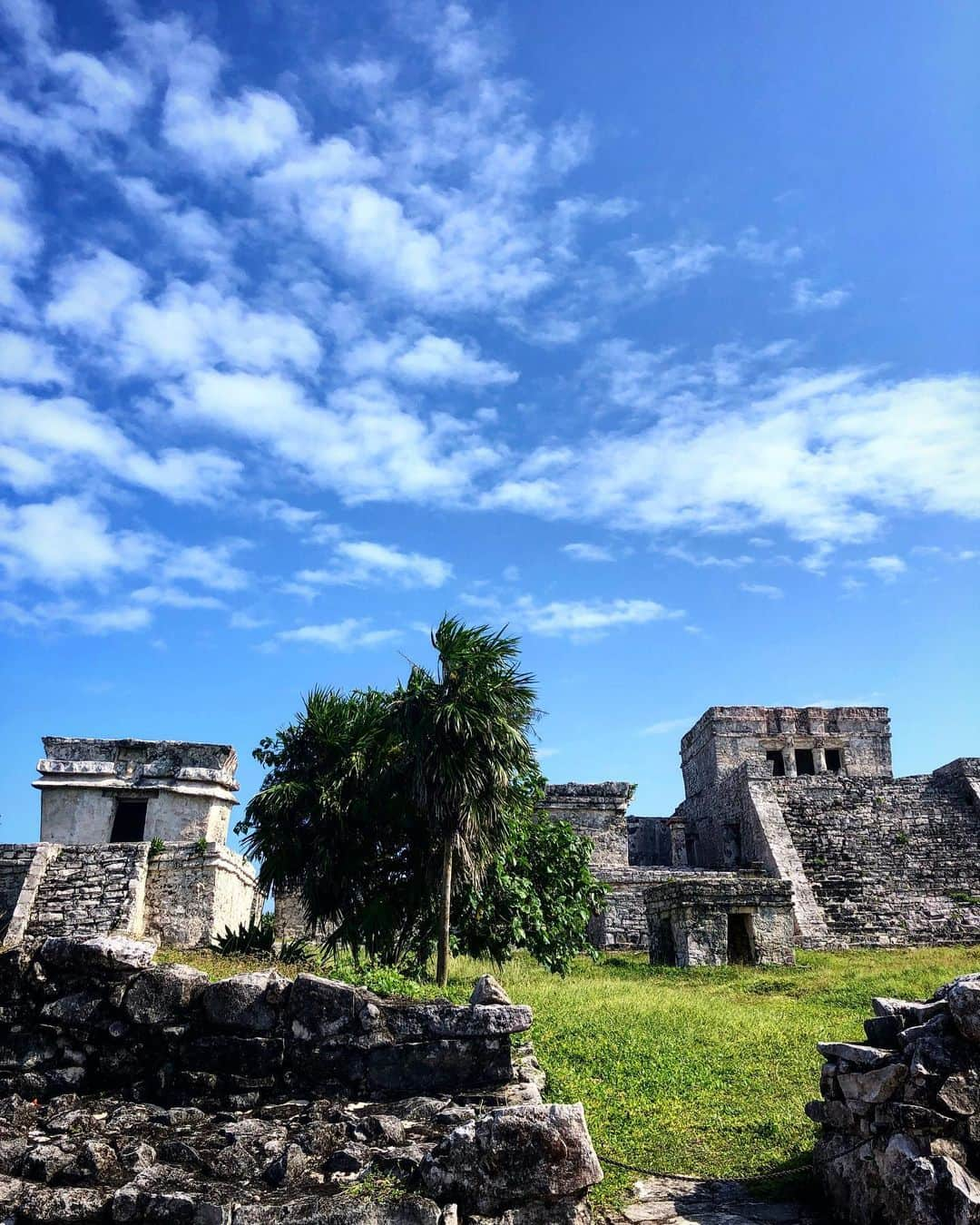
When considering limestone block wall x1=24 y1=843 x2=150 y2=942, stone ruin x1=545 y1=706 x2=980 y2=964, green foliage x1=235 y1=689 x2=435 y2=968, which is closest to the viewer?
green foliage x1=235 y1=689 x2=435 y2=968

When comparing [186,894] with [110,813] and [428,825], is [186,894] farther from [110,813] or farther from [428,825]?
[428,825]

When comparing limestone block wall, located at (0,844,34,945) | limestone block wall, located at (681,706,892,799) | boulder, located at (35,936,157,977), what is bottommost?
boulder, located at (35,936,157,977)

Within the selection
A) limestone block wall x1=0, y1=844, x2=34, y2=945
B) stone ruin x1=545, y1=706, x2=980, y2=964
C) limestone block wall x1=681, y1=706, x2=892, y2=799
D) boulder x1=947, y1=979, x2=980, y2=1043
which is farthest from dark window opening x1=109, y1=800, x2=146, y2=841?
boulder x1=947, y1=979, x2=980, y2=1043

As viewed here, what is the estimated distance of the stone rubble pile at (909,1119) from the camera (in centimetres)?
441

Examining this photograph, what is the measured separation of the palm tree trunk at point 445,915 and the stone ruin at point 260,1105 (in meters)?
5.83

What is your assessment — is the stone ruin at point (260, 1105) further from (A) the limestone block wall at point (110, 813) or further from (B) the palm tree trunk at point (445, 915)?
(A) the limestone block wall at point (110, 813)

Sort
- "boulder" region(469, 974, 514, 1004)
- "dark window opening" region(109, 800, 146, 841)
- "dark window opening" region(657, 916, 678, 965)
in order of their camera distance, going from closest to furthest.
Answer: "boulder" region(469, 974, 514, 1004) → "dark window opening" region(657, 916, 678, 965) → "dark window opening" region(109, 800, 146, 841)

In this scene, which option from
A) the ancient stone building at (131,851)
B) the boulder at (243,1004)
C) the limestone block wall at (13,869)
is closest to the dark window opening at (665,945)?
the ancient stone building at (131,851)

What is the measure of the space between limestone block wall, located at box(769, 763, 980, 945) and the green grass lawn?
4.45 m

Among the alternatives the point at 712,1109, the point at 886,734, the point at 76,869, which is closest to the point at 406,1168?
the point at 712,1109

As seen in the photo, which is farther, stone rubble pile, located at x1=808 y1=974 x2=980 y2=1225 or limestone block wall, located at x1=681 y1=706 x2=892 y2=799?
limestone block wall, located at x1=681 y1=706 x2=892 y2=799

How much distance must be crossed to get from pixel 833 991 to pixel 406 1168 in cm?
983

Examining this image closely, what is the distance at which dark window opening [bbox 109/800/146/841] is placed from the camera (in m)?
19.7

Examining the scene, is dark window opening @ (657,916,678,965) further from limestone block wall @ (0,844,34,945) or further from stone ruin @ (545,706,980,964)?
limestone block wall @ (0,844,34,945)
